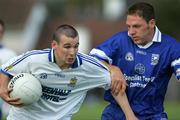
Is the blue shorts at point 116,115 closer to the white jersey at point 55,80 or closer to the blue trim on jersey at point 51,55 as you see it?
the white jersey at point 55,80

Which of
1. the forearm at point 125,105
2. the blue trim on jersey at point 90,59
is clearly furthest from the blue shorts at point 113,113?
the blue trim on jersey at point 90,59

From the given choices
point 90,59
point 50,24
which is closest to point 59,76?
point 90,59

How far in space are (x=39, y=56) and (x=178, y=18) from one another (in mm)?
42793

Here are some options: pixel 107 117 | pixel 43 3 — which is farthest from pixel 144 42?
pixel 43 3

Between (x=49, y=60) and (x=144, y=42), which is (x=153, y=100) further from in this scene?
(x=49, y=60)

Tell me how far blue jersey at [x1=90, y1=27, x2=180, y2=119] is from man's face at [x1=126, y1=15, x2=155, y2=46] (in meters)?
0.17

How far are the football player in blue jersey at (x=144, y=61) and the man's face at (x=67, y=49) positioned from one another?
73 centimetres

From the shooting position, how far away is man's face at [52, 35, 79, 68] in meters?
10.0

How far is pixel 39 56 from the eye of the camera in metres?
10.2

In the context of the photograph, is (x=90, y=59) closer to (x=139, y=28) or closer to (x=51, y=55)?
(x=51, y=55)

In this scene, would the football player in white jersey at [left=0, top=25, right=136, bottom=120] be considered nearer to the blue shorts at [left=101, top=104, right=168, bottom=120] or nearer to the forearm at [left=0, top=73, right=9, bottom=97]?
the forearm at [left=0, top=73, right=9, bottom=97]

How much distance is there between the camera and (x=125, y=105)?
10.4 meters

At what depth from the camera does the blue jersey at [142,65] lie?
35.2 ft

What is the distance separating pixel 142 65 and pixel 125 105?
27.6 inches
